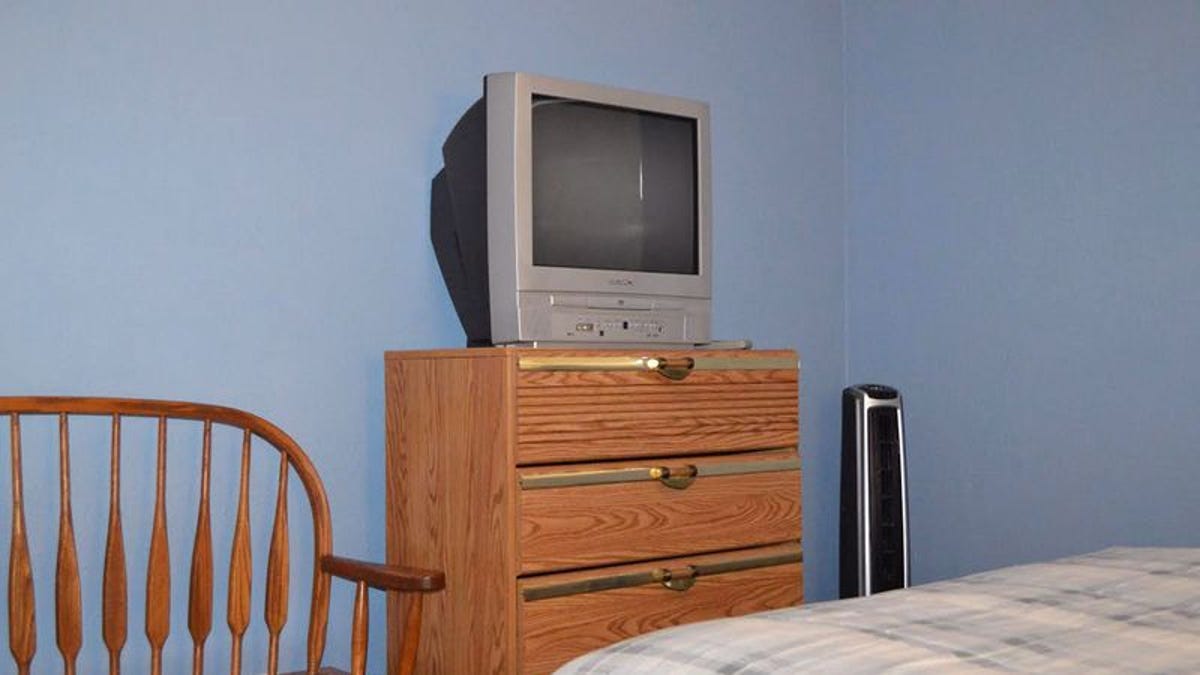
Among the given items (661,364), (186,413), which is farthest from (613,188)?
(186,413)

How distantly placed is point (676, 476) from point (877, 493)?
1.02 metres

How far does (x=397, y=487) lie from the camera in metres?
2.89

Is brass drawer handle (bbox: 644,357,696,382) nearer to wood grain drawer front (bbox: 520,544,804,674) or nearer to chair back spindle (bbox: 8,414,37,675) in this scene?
wood grain drawer front (bbox: 520,544,804,674)

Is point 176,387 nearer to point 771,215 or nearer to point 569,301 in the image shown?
point 569,301

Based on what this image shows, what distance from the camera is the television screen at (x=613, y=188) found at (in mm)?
2820

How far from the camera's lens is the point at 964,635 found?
58.6 inches

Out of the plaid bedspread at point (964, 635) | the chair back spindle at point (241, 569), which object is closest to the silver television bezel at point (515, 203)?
the chair back spindle at point (241, 569)

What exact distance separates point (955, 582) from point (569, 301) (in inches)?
46.7

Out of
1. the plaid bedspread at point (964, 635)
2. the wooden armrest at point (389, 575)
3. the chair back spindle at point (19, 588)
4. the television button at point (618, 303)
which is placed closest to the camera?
the plaid bedspread at point (964, 635)

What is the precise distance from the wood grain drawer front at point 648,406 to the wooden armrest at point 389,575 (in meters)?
0.50

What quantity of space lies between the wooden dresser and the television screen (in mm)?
268

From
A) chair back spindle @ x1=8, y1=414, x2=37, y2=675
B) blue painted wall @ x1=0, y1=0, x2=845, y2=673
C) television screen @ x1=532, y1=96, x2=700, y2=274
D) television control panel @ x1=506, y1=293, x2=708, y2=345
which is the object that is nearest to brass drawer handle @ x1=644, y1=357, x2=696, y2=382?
television control panel @ x1=506, y1=293, x2=708, y2=345

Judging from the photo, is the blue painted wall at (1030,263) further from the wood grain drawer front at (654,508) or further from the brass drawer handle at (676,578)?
the brass drawer handle at (676,578)

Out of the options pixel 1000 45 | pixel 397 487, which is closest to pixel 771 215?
pixel 1000 45
